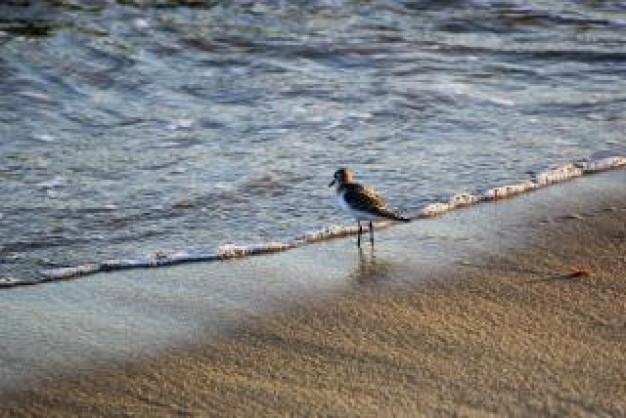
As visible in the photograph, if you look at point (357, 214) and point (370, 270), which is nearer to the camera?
point (370, 270)

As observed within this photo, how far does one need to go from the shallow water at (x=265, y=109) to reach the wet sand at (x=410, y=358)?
3.73ft

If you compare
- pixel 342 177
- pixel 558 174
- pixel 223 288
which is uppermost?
pixel 342 177

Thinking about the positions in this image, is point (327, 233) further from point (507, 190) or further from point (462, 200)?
point (507, 190)

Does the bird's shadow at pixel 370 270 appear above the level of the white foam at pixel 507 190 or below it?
below

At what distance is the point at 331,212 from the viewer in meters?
6.88

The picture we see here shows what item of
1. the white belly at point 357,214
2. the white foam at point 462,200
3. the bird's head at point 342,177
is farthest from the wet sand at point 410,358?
the white foam at point 462,200

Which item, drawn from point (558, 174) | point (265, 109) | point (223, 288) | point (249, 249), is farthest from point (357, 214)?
point (265, 109)

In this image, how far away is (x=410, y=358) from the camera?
16.0 ft

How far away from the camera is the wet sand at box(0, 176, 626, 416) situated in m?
4.53

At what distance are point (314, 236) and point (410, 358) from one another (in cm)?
166

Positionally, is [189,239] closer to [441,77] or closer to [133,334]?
[133,334]

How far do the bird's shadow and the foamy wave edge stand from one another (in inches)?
13.1

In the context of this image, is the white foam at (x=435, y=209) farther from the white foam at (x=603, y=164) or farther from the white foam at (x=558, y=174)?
the white foam at (x=603, y=164)

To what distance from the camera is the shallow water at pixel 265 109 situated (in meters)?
6.82
